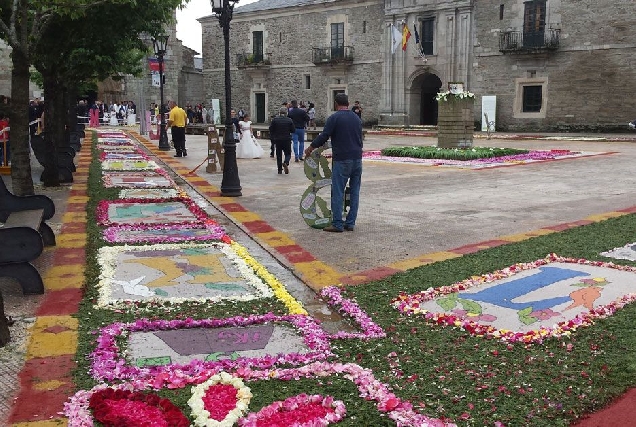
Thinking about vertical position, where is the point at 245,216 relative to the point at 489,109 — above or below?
below

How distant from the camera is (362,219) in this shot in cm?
871

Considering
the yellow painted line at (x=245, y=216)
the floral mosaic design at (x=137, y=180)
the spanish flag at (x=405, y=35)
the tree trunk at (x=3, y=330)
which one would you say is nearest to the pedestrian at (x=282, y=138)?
the floral mosaic design at (x=137, y=180)

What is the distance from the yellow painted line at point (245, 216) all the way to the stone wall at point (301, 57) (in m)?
32.6

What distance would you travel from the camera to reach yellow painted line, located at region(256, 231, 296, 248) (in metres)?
7.27

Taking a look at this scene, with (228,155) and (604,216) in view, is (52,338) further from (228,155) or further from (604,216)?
(604,216)

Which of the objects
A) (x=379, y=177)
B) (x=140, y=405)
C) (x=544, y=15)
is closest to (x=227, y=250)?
(x=140, y=405)

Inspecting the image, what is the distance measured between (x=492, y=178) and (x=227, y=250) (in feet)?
28.2

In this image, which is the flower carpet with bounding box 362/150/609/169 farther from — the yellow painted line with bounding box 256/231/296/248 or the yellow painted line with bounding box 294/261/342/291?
the yellow painted line with bounding box 294/261/342/291

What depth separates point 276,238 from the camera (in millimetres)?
7555

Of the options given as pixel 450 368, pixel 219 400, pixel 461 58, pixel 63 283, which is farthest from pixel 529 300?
pixel 461 58

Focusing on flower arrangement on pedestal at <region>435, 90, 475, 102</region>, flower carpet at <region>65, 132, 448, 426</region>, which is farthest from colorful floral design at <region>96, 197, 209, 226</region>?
flower arrangement on pedestal at <region>435, 90, 475, 102</region>

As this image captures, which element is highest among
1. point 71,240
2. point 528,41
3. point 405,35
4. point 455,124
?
point 405,35

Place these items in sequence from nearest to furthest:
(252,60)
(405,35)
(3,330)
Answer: (3,330) → (405,35) → (252,60)

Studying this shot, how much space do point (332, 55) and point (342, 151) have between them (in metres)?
36.2
